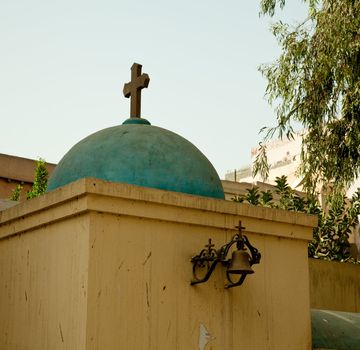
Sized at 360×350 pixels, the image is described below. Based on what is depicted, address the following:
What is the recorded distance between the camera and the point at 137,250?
484cm

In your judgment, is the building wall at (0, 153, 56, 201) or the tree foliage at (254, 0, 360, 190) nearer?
the tree foliage at (254, 0, 360, 190)

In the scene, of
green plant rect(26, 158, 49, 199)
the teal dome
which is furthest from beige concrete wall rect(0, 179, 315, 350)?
green plant rect(26, 158, 49, 199)

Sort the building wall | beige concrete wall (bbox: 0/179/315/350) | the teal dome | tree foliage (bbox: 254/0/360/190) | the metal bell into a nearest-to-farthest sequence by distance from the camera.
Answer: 1. beige concrete wall (bbox: 0/179/315/350)
2. the metal bell
3. the teal dome
4. tree foliage (bbox: 254/0/360/190)
5. the building wall

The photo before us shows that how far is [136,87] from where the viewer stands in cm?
670

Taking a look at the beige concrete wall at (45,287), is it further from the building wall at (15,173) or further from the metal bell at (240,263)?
the building wall at (15,173)

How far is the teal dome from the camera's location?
5.51 m

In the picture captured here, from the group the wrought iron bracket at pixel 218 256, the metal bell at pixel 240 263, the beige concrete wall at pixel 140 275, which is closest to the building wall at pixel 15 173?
the beige concrete wall at pixel 140 275

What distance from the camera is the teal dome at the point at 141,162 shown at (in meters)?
5.51

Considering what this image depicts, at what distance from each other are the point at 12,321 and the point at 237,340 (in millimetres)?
1772

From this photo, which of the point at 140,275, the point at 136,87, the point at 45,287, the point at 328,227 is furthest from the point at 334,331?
the point at 328,227

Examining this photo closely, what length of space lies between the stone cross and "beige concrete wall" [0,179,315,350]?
162 centimetres

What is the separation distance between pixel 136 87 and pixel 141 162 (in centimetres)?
138

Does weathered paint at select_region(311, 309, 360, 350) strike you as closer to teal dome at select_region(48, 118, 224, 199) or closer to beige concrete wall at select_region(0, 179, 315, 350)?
beige concrete wall at select_region(0, 179, 315, 350)

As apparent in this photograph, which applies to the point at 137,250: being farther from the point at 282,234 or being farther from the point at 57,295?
the point at 282,234
